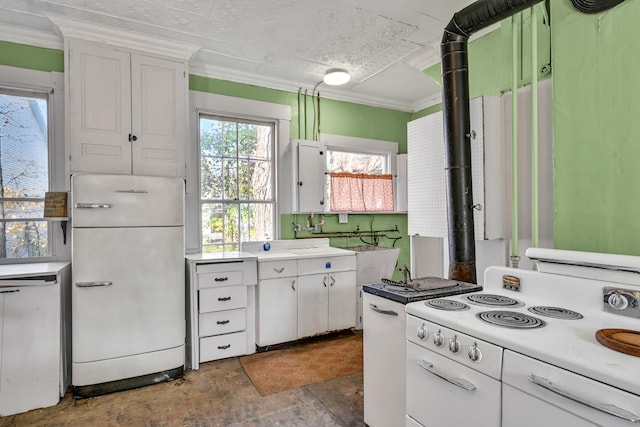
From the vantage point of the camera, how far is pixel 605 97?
1723 mm

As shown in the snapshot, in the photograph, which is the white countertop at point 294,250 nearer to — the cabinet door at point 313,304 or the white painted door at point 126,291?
the cabinet door at point 313,304

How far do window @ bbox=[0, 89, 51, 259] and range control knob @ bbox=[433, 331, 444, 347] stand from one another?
9.93ft

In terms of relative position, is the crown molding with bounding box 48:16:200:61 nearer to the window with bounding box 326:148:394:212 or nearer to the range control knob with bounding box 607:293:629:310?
the window with bounding box 326:148:394:212

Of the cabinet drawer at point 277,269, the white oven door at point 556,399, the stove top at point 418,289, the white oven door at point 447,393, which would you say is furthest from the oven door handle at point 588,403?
the cabinet drawer at point 277,269

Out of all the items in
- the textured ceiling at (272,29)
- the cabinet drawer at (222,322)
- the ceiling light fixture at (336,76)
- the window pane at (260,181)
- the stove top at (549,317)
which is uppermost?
the textured ceiling at (272,29)

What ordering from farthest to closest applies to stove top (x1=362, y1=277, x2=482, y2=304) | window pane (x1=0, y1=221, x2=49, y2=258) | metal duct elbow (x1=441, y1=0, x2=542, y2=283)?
window pane (x1=0, y1=221, x2=49, y2=258) < metal duct elbow (x1=441, y1=0, x2=542, y2=283) < stove top (x1=362, y1=277, x2=482, y2=304)

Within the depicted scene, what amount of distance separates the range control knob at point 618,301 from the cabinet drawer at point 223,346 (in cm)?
263

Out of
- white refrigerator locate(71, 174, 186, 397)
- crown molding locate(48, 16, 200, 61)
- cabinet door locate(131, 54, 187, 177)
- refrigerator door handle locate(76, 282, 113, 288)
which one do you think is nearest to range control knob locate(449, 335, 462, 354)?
white refrigerator locate(71, 174, 186, 397)

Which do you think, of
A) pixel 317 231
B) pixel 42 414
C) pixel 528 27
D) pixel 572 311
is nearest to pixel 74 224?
pixel 42 414

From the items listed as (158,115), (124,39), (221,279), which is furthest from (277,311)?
(124,39)

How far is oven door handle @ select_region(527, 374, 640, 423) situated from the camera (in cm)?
89

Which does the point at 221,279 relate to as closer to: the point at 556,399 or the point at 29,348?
the point at 29,348

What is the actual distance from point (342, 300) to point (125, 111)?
261 centimetres

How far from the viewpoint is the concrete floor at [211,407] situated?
Result: 7.19ft
